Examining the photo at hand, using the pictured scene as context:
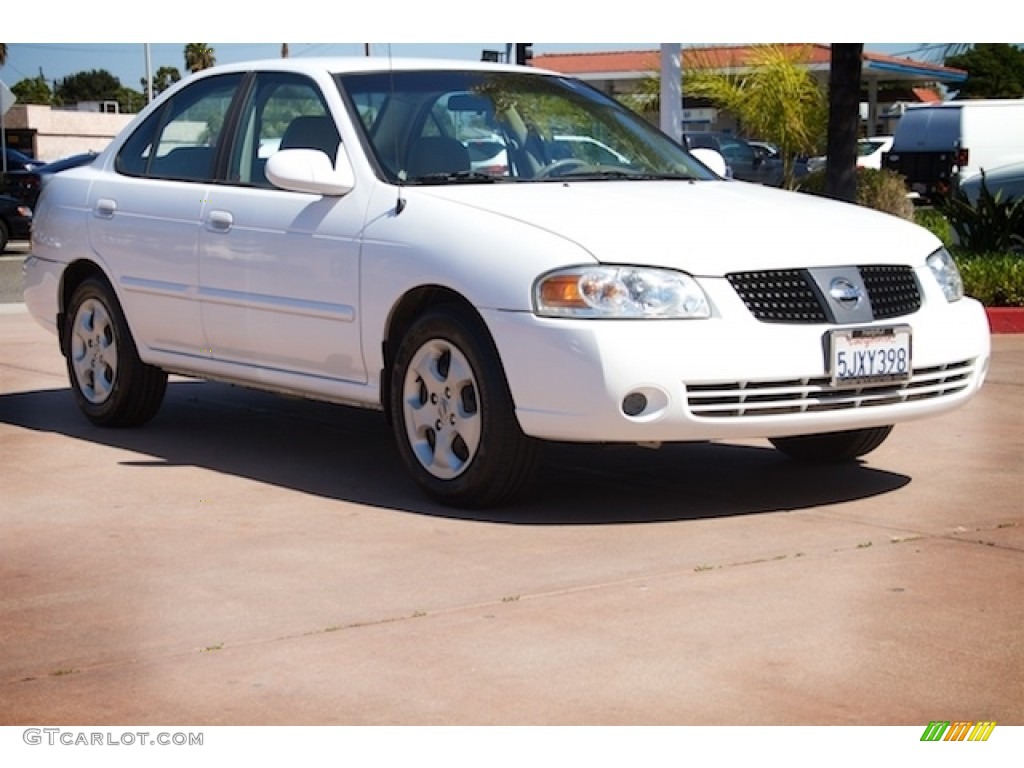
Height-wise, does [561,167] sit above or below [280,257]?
above

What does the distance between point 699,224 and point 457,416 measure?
1087mm

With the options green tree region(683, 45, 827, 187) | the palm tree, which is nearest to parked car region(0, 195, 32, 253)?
green tree region(683, 45, 827, 187)

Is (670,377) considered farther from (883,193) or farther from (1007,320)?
(883,193)

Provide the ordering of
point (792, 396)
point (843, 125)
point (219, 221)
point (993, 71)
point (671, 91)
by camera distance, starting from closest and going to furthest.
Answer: point (792, 396) < point (219, 221) < point (843, 125) < point (671, 91) < point (993, 71)

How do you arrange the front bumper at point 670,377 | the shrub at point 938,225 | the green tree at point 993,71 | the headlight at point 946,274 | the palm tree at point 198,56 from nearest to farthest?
the front bumper at point 670,377 < the headlight at point 946,274 < the shrub at point 938,225 < the green tree at point 993,71 < the palm tree at point 198,56

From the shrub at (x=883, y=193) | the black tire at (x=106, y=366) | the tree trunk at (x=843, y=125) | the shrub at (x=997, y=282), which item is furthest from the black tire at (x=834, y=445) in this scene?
the shrub at (x=883, y=193)

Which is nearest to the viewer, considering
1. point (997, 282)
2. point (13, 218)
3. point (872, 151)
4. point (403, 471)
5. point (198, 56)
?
point (403, 471)

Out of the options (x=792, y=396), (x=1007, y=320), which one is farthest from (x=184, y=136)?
(x=1007, y=320)

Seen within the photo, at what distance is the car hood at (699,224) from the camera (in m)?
6.48

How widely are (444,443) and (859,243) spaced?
1645mm

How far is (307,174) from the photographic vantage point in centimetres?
729

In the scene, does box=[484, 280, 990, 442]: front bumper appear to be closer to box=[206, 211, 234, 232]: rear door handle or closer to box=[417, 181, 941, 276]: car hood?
box=[417, 181, 941, 276]: car hood

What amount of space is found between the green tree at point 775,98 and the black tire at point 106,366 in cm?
1900
